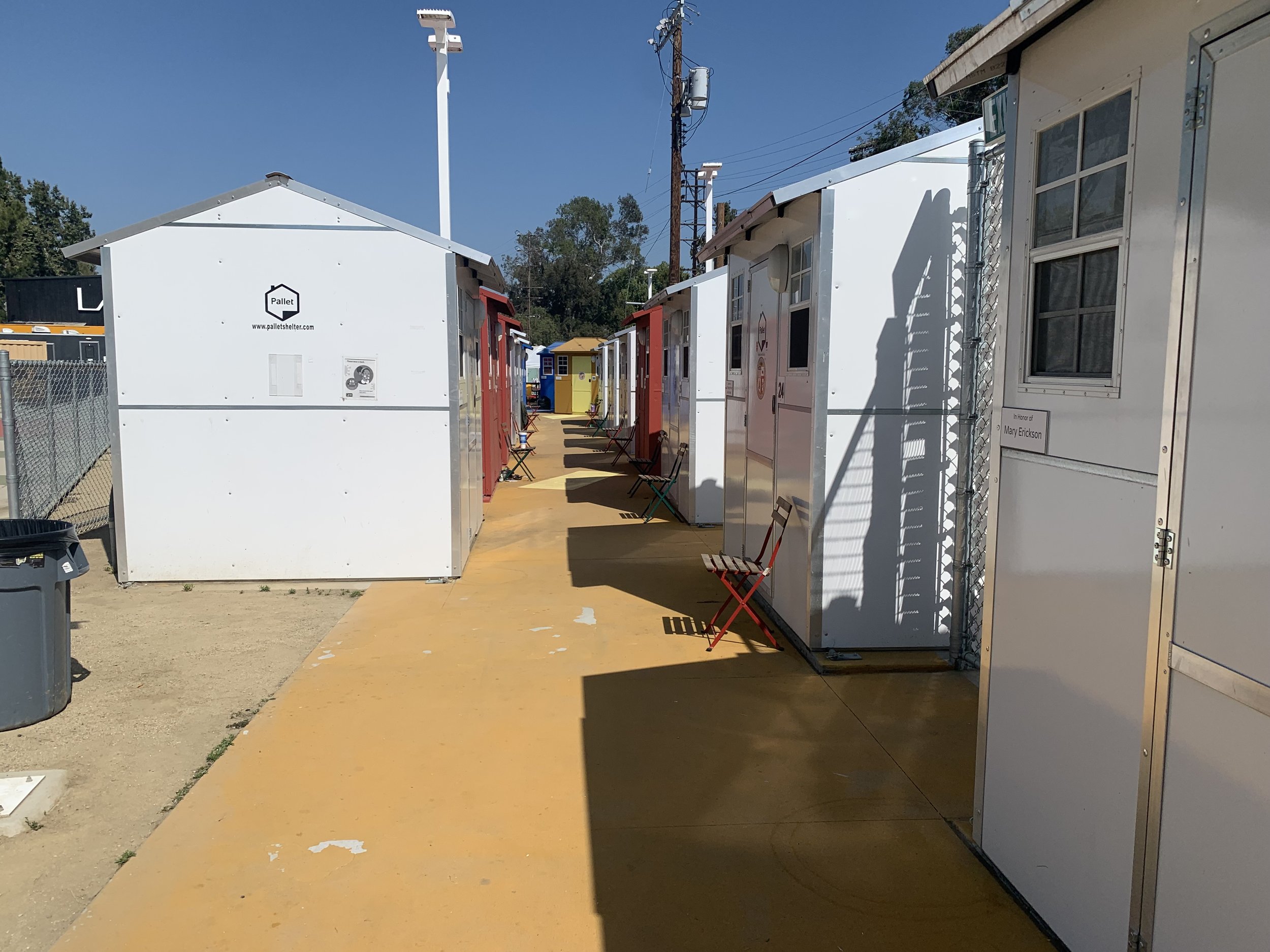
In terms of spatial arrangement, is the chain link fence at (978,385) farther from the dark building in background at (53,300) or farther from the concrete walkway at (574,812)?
the dark building in background at (53,300)

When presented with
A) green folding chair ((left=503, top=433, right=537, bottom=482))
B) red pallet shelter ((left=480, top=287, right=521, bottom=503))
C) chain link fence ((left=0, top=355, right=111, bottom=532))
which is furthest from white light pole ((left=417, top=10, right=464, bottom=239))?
green folding chair ((left=503, top=433, right=537, bottom=482))

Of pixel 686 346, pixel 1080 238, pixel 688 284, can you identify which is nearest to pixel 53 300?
pixel 686 346

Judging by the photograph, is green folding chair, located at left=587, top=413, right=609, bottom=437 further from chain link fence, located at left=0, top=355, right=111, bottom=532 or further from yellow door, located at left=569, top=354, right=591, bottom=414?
chain link fence, located at left=0, top=355, right=111, bottom=532

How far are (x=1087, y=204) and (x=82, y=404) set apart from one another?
1358 cm

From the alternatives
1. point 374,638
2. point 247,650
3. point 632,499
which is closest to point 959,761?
point 374,638

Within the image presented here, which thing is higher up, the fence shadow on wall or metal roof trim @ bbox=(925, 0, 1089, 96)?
metal roof trim @ bbox=(925, 0, 1089, 96)

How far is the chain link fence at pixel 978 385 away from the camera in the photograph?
542 cm

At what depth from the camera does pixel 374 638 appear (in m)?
6.49

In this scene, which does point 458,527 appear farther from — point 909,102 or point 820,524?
point 909,102

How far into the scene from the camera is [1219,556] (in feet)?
7.37

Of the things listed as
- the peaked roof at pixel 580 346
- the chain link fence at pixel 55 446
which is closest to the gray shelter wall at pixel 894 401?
the chain link fence at pixel 55 446

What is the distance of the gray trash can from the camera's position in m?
4.69

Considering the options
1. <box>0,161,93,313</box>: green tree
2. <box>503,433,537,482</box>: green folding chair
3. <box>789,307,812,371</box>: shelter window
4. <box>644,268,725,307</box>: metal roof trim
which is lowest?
<box>503,433,537,482</box>: green folding chair

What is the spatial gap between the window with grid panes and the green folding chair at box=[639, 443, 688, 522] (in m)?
7.95
